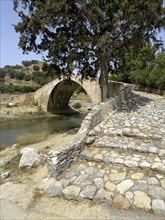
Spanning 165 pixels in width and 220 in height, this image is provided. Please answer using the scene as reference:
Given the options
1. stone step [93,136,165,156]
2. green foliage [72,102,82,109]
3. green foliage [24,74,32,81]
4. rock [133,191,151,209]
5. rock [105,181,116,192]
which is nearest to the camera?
rock [133,191,151,209]

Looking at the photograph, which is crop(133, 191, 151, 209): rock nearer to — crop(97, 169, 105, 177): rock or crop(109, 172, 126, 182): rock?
crop(109, 172, 126, 182): rock

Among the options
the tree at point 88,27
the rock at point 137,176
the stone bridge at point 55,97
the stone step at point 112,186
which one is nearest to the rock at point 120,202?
the stone step at point 112,186

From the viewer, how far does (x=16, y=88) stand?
49031 mm

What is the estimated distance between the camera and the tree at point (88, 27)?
28.9 ft

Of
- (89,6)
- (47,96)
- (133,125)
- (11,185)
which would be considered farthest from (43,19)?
(47,96)

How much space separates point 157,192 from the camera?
12.7 ft

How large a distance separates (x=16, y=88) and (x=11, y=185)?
153 ft

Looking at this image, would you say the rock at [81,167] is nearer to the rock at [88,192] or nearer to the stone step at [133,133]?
the rock at [88,192]

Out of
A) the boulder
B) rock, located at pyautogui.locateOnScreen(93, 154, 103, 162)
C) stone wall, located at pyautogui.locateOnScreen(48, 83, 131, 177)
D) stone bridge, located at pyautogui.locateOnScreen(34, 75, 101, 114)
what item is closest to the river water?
stone bridge, located at pyautogui.locateOnScreen(34, 75, 101, 114)

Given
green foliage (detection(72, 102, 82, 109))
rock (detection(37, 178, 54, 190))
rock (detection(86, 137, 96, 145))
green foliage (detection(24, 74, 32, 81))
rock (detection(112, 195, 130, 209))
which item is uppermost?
green foliage (detection(24, 74, 32, 81))

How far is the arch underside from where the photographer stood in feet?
92.9

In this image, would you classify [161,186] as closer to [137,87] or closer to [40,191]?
[40,191]

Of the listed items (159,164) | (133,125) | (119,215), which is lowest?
(119,215)

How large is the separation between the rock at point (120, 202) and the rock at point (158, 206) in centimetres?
42
